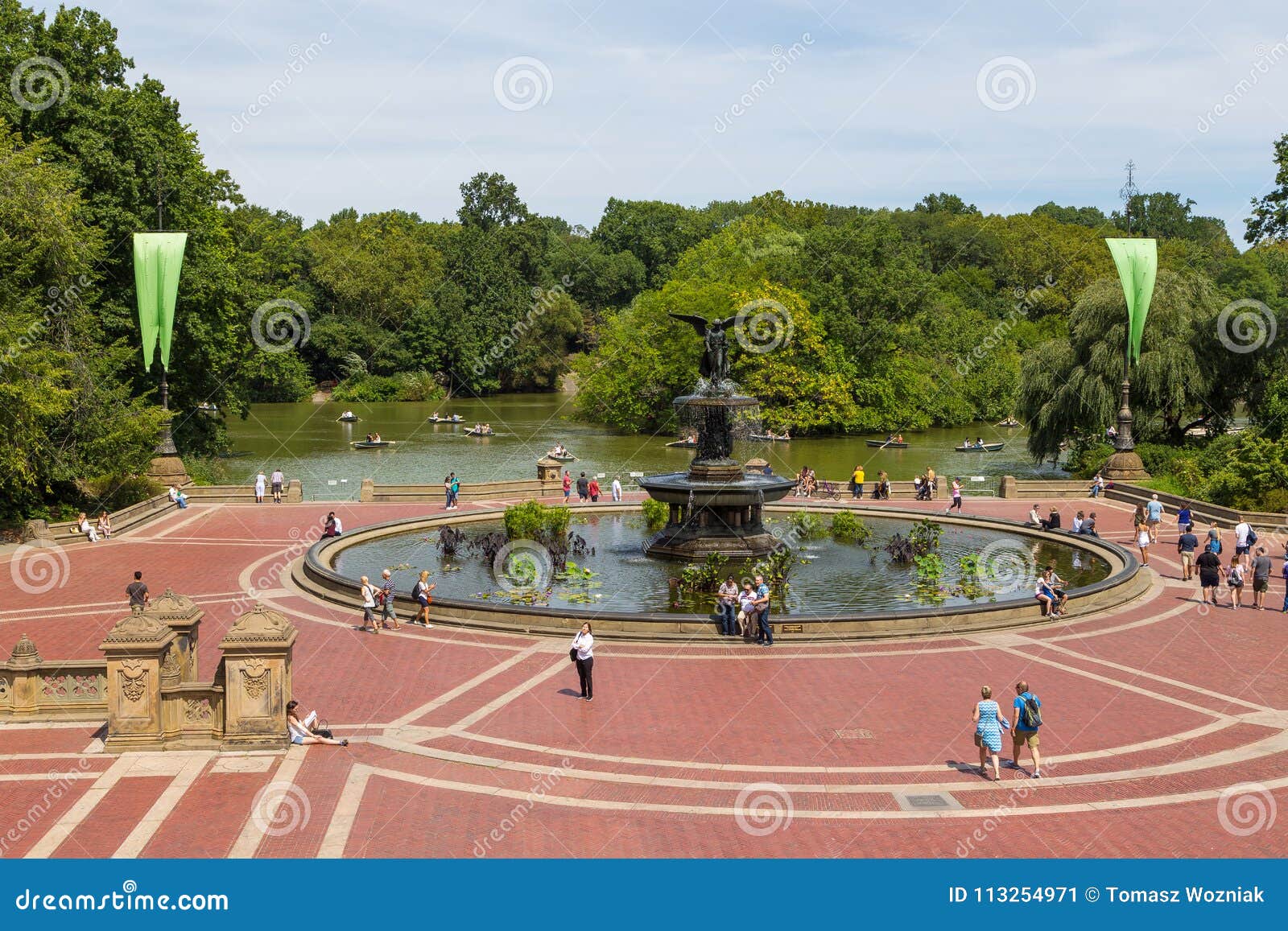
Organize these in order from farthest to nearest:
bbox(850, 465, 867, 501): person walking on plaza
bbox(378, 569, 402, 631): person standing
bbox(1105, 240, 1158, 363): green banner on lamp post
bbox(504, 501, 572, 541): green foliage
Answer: bbox(1105, 240, 1158, 363): green banner on lamp post → bbox(850, 465, 867, 501): person walking on plaza → bbox(504, 501, 572, 541): green foliage → bbox(378, 569, 402, 631): person standing

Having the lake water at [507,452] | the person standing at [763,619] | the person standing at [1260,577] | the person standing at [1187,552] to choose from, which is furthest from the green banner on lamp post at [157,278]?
the person standing at [1260,577]

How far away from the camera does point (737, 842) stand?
12.6 m

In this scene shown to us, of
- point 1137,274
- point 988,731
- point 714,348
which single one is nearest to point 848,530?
point 714,348

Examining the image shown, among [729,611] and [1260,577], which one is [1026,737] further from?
[1260,577]

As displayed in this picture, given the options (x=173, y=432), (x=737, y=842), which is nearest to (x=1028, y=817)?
(x=737, y=842)

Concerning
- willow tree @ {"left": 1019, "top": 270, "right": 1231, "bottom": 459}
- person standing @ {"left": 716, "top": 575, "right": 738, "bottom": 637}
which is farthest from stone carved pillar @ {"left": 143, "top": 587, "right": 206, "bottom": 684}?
willow tree @ {"left": 1019, "top": 270, "right": 1231, "bottom": 459}

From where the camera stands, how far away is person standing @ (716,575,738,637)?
2200 centimetres

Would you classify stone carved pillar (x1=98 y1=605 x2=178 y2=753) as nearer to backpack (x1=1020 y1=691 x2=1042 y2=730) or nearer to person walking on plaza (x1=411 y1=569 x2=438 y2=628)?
person walking on plaza (x1=411 y1=569 x2=438 y2=628)

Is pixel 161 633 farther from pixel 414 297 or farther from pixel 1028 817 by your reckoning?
pixel 414 297

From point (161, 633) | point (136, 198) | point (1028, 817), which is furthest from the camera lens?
point (136, 198)

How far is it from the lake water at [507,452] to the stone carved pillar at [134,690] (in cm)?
3196

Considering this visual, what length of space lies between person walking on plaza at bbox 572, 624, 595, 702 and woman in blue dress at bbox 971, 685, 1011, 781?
5.84 m

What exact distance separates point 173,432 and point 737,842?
4798cm

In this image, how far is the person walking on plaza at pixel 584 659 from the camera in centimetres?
1792
